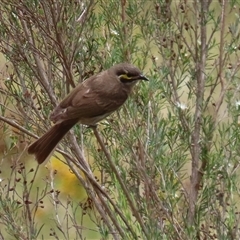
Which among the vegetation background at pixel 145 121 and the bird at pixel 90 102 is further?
the bird at pixel 90 102

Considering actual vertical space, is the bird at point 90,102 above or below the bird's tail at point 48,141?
above

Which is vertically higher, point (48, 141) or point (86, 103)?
point (86, 103)

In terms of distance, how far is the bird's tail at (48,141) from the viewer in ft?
7.69

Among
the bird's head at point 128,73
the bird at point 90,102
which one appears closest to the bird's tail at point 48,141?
the bird at point 90,102

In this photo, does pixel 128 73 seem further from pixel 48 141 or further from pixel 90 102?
pixel 48 141

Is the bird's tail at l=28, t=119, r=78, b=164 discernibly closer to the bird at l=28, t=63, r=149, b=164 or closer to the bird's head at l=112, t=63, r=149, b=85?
the bird at l=28, t=63, r=149, b=164

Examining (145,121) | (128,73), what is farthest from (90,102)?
(145,121)

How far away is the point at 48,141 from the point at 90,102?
298 millimetres

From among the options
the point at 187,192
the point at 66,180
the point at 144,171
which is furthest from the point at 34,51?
the point at 66,180

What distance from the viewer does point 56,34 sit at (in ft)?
7.03

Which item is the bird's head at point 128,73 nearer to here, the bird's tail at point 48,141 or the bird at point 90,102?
the bird at point 90,102

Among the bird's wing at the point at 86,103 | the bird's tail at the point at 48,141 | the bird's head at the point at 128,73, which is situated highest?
the bird's head at the point at 128,73

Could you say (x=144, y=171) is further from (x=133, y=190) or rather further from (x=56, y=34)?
(x=56, y=34)

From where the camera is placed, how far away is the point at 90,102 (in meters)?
2.56
